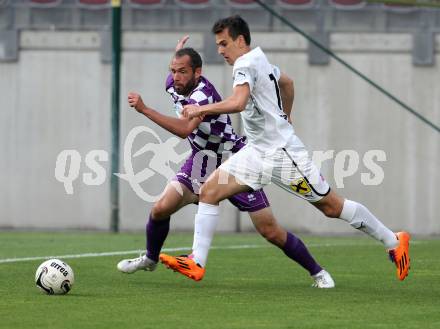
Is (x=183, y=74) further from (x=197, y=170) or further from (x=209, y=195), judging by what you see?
(x=209, y=195)

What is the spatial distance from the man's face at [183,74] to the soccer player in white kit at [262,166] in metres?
0.73

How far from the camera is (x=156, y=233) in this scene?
32.1 feet

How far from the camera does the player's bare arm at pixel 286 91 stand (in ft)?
30.1

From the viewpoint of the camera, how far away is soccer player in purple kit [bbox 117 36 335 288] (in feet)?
30.2

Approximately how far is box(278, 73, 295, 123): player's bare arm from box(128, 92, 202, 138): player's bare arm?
681 mm

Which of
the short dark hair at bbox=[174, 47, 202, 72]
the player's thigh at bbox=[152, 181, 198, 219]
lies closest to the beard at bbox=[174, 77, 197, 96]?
the short dark hair at bbox=[174, 47, 202, 72]

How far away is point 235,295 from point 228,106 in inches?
51.3

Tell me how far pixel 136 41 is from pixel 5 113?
225cm

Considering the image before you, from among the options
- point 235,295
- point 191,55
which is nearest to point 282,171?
point 235,295

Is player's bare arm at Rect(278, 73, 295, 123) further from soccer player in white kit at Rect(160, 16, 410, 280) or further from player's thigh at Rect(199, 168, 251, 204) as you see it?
player's thigh at Rect(199, 168, 251, 204)

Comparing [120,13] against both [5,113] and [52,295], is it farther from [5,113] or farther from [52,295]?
[52,295]

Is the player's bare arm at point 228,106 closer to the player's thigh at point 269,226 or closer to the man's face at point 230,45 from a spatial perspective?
the man's face at point 230,45

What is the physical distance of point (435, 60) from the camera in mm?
17703

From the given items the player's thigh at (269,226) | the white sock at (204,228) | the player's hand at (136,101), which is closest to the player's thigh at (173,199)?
the player's thigh at (269,226)
